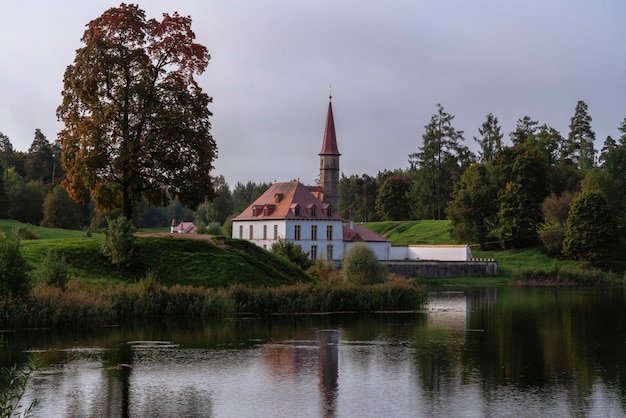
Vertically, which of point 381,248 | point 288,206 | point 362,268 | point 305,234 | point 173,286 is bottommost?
point 173,286

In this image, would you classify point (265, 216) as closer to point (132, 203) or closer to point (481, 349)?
point (132, 203)

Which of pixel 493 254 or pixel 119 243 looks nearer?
pixel 119 243

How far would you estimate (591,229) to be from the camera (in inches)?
3142

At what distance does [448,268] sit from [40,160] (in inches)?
2446

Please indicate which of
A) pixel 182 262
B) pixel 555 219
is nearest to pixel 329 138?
pixel 555 219

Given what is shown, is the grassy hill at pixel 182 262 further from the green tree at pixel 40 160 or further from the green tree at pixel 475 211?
the green tree at pixel 40 160

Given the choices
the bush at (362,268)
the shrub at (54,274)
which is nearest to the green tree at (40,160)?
the bush at (362,268)

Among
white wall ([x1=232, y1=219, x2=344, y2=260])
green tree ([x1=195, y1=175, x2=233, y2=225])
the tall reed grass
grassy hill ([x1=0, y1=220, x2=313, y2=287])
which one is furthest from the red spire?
the tall reed grass

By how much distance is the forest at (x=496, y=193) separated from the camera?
82.2m

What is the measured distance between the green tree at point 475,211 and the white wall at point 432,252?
757 centimetres

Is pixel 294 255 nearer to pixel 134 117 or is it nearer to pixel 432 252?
pixel 134 117

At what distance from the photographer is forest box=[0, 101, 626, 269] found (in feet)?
270

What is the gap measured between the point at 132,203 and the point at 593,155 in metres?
77.8

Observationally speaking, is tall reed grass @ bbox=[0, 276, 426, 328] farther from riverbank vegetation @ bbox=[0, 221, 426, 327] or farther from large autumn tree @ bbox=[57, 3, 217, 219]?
large autumn tree @ bbox=[57, 3, 217, 219]
